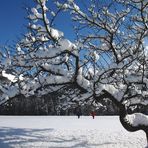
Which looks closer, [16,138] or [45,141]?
[45,141]

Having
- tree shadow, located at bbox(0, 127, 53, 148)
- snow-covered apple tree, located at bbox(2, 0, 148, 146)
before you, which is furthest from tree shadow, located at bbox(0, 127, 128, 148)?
snow-covered apple tree, located at bbox(2, 0, 148, 146)

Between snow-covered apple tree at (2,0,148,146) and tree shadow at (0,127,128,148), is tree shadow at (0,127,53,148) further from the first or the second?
snow-covered apple tree at (2,0,148,146)

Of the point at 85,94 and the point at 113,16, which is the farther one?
the point at 113,16

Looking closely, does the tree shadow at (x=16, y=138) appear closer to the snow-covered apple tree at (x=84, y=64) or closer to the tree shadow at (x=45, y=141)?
the tree shadow at (x=45, y=141)

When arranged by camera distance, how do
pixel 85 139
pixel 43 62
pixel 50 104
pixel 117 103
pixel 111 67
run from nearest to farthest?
1. pixel 111 67
2. pixel 43 62
3. pixel 117 103
4. pixel 50 104
5. pixel 85 139

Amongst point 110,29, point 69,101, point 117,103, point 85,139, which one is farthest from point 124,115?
point 85,139

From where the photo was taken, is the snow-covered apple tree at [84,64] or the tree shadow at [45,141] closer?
the snow-covered apple tree at [84,64]

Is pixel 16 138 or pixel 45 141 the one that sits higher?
pixel 16 138

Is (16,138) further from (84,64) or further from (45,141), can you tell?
(84,64)

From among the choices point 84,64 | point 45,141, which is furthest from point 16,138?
point 84,64

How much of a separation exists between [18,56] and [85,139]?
10.1 metres

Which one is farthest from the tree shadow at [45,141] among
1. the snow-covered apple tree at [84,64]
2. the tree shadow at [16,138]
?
the snow-covered apple tree at [84,64]

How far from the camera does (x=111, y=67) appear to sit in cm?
991

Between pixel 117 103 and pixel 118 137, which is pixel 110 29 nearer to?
pixel 117 103
